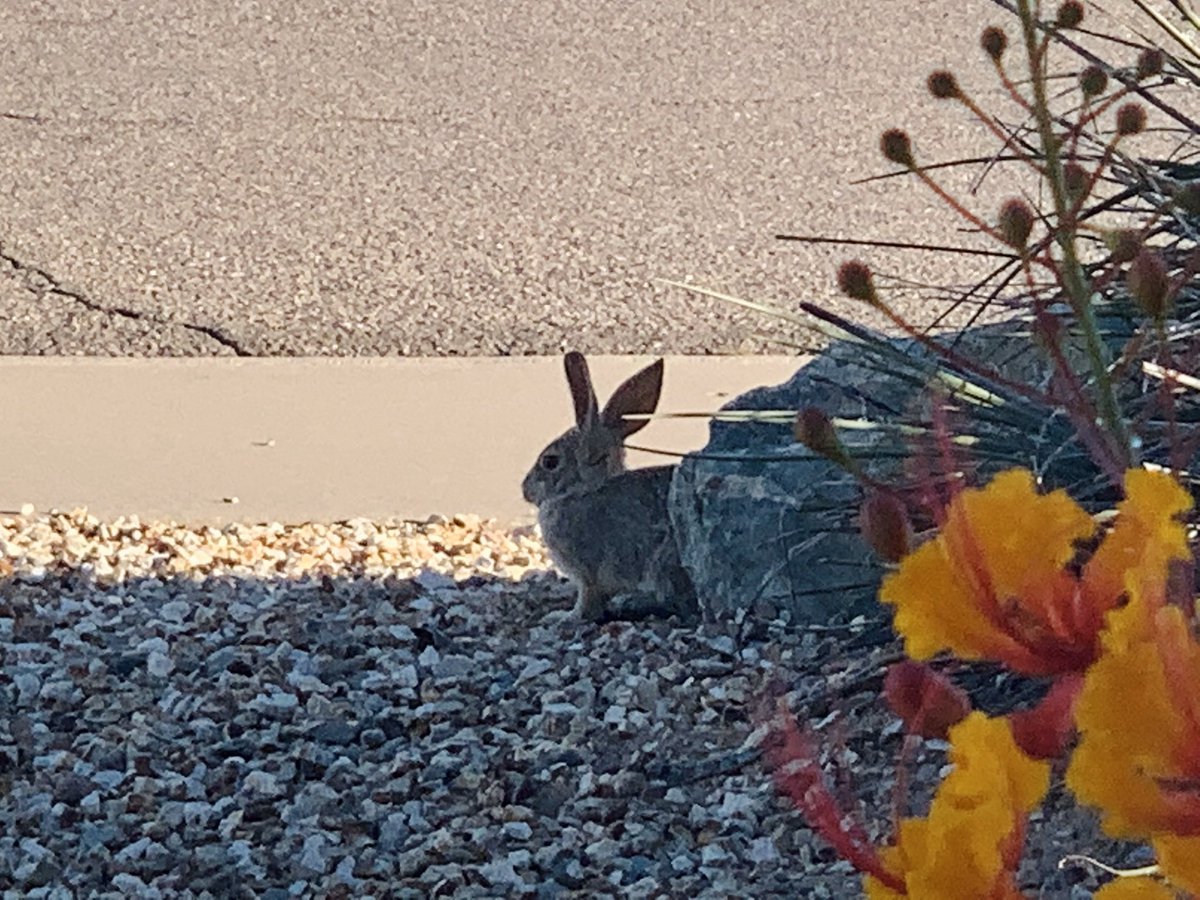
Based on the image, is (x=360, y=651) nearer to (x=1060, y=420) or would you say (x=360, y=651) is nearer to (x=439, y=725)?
(x=439, y=725)

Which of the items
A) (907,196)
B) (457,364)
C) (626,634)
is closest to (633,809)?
(626,634)

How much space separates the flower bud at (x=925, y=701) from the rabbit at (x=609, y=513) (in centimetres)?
323

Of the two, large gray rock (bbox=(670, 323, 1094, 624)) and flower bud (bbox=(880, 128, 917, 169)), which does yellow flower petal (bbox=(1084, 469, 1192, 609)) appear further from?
large gray rock (bbox=(670, 323, 1094, 624))

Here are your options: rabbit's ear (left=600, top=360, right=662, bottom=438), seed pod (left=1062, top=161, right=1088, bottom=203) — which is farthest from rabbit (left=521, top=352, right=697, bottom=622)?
seed pod (left=1062, top=161, right=1088, bottom=203)

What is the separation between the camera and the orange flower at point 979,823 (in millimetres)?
865

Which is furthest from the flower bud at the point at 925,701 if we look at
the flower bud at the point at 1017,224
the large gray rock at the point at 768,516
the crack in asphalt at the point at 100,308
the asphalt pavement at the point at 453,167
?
the crack in asphalt at the point at 100,308

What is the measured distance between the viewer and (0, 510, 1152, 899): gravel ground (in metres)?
3.26

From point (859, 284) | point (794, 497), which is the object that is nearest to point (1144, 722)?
point (859, 284)

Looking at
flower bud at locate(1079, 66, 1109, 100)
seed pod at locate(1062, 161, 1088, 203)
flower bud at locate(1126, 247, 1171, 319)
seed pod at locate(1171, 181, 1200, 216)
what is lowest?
flower bud at locate(1126, 247, 1171, 319)

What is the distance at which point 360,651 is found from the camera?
13.5 ft

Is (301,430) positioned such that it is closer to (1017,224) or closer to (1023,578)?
(1017,224)

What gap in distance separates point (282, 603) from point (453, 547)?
556mm

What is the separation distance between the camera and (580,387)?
4.50 m

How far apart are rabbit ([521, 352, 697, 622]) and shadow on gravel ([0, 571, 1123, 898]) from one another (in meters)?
0.11
